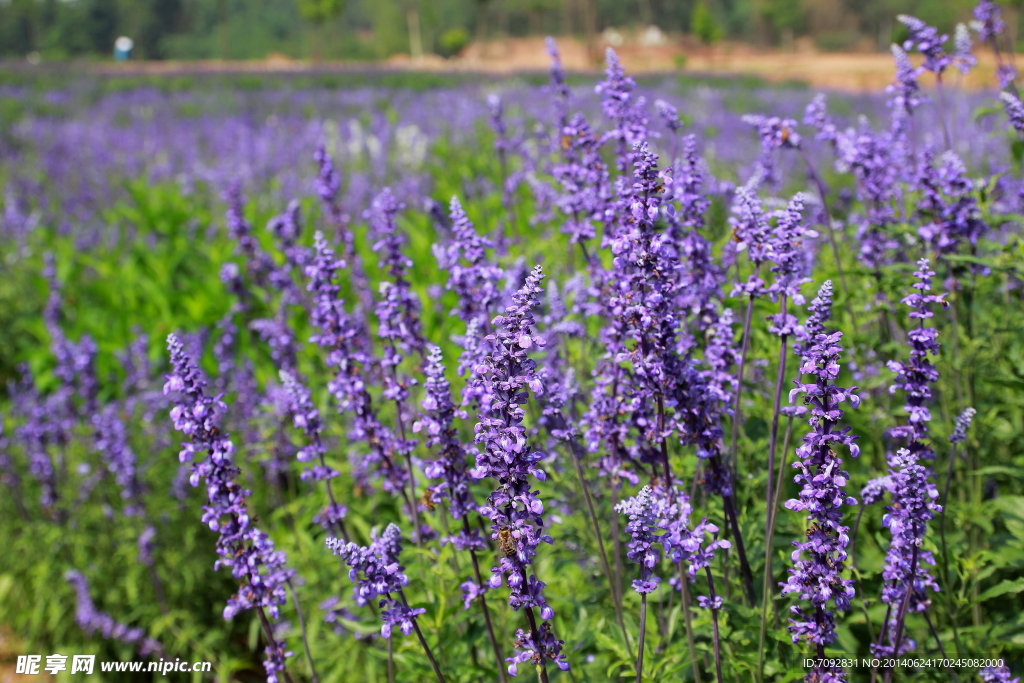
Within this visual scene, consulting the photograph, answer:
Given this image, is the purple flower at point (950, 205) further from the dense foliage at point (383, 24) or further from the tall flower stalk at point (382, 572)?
the dense foliage at point (383, 24)

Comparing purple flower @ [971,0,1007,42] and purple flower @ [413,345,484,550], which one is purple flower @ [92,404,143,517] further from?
purple flower @ [971,0,1007,42]

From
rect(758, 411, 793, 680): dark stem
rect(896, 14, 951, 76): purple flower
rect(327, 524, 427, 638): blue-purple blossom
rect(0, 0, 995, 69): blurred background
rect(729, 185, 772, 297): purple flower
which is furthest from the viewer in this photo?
rect(0, 0, 995, 69): blurred background

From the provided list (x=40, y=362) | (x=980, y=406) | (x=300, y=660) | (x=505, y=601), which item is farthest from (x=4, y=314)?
(x=980, y=406)

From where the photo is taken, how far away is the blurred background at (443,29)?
301 ft

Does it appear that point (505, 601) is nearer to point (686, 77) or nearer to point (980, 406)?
point (980, 406)

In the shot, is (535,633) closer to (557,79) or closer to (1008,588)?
(1008,588)

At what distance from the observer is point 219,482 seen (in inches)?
101

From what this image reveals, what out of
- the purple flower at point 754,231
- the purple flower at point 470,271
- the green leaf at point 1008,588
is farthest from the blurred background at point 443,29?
the green leaf at point 1008,588

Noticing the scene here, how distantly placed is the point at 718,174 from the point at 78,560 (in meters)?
9.80

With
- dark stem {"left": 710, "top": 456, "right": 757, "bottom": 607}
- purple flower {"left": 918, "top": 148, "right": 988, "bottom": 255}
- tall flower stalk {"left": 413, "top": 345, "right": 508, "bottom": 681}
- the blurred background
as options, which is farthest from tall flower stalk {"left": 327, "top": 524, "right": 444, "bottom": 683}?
the blurred background

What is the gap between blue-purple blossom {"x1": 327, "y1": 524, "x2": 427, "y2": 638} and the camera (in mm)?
2152

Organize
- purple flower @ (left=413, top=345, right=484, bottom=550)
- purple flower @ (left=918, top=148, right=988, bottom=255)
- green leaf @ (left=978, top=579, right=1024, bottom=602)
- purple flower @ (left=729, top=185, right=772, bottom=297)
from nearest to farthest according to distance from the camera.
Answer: purple flower @ (left=413, top=345, right=484, bottom=550) < purple flower @ (left=729, top=185, right=772, bottom=297) < green leaf @ (left=978, top=579, right=1024, bottom=602) < purple flower @ (left=918, top=148, right=988, bottom=255)

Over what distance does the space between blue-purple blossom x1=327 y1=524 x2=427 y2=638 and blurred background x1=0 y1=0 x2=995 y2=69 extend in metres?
84.5

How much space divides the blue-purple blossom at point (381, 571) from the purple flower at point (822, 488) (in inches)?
46.3
